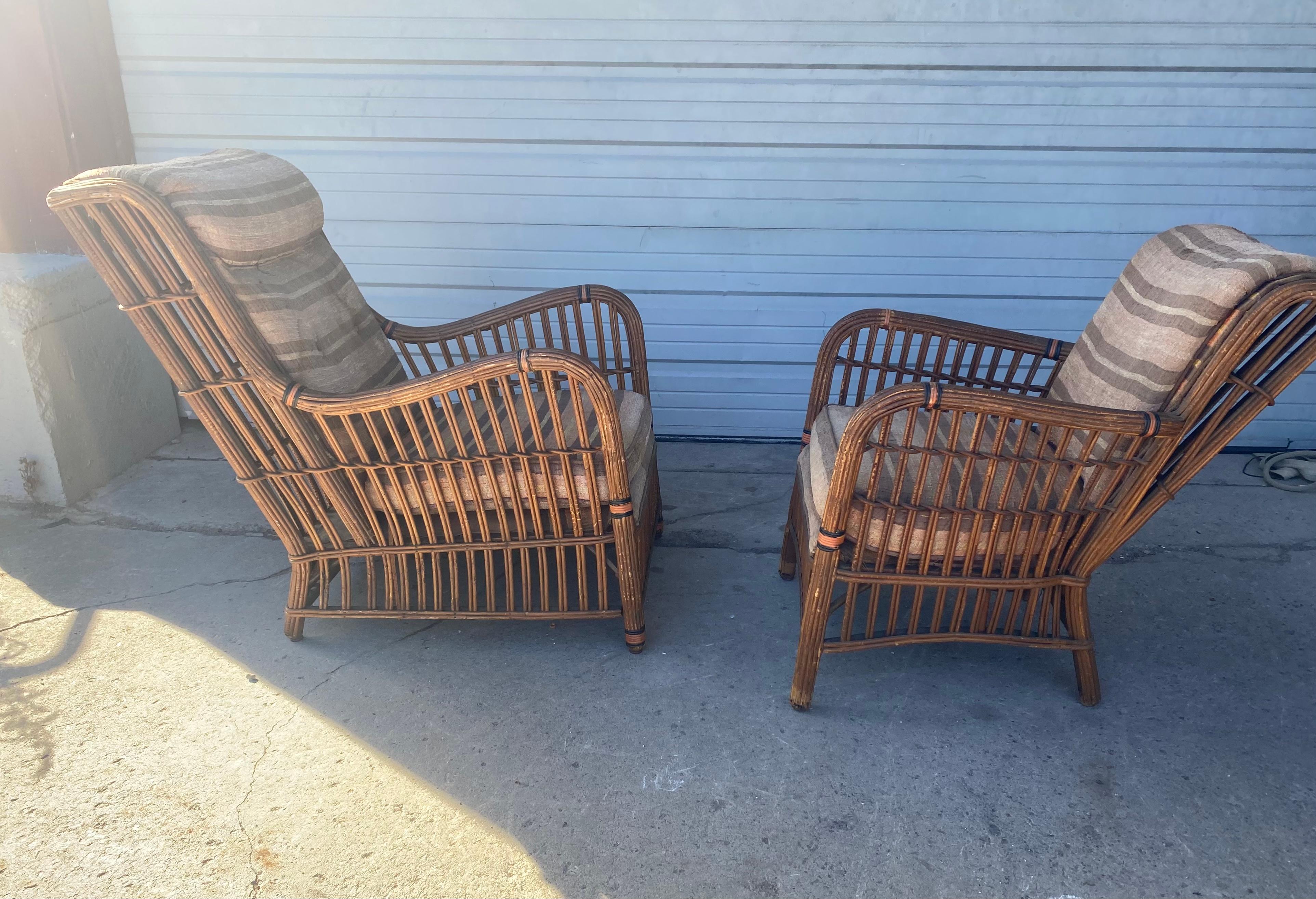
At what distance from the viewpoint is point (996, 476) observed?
192 centimetres

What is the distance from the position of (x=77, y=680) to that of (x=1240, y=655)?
282 cm

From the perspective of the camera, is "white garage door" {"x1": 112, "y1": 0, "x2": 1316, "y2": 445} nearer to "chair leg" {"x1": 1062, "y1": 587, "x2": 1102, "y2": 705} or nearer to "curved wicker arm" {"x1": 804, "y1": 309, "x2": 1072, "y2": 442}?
"curved wicker arm" {"x1": 804, "y1": 309, "x2": 1072, "y2": 442}

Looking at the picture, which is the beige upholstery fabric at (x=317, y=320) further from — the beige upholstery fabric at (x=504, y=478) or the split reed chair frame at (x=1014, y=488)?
the split reed chair frame at (x=1014, y=488)

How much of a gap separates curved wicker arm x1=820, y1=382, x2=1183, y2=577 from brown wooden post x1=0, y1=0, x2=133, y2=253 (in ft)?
9.11

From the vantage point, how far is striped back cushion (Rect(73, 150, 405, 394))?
71.8 inches

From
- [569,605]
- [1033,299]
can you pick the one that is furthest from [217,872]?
[1033,299]

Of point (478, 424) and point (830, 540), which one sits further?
point (478, 424)

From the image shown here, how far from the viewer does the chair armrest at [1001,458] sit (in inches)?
64.3

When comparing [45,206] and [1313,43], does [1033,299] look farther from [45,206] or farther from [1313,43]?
[45,206]

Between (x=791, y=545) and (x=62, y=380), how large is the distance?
2349 mm

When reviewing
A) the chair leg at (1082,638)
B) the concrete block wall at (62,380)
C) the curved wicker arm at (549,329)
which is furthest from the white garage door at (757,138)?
the chair leg at (1082,638)

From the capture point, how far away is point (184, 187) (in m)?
1.80

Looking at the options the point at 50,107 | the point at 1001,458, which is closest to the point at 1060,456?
the point at 1001,458

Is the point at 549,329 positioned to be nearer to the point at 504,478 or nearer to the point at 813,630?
the point at 504,478
